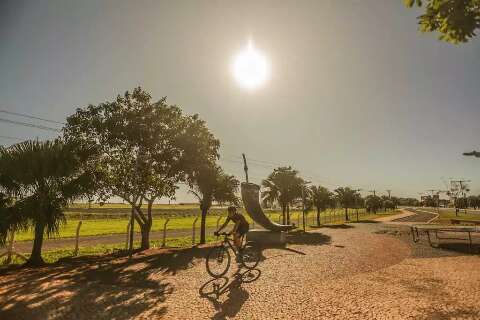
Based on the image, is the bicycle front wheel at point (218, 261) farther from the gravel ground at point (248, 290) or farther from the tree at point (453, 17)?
the tree at point (453, 17)

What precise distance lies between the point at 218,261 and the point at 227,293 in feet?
8.32

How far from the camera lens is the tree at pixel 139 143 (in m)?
19.0

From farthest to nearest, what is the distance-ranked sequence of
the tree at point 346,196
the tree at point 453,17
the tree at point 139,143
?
the tree at point 346,196 → the tree at point 139,143 → the tree at point 453,17

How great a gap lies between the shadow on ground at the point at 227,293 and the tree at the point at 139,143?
967cm

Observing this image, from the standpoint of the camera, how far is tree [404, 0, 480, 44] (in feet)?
17.8

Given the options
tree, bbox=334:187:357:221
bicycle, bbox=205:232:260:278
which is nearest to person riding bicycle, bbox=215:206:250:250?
bicycle, bbox=205:232:260:278

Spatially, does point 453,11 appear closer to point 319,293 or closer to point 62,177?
point 319,293

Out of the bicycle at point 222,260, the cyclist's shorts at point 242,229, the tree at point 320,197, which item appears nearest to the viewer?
the bicycle at point 222,260

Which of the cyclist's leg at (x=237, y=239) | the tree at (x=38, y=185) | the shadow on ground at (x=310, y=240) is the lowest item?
the shadow on ground at (x=310, y=240)

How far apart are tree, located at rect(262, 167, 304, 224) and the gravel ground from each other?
89.9ft

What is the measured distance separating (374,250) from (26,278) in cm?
1629

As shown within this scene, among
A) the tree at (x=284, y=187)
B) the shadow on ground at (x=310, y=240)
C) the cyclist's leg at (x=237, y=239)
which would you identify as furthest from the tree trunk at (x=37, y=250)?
the tree at (x=284, y=187)

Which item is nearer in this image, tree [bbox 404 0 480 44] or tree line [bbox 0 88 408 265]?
tree [bbox 404 0 480 44]

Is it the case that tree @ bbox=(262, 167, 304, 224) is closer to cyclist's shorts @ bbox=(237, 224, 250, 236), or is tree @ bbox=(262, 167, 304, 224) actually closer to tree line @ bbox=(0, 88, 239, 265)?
tree line @ bbox=(0, 88, 239, 265)
